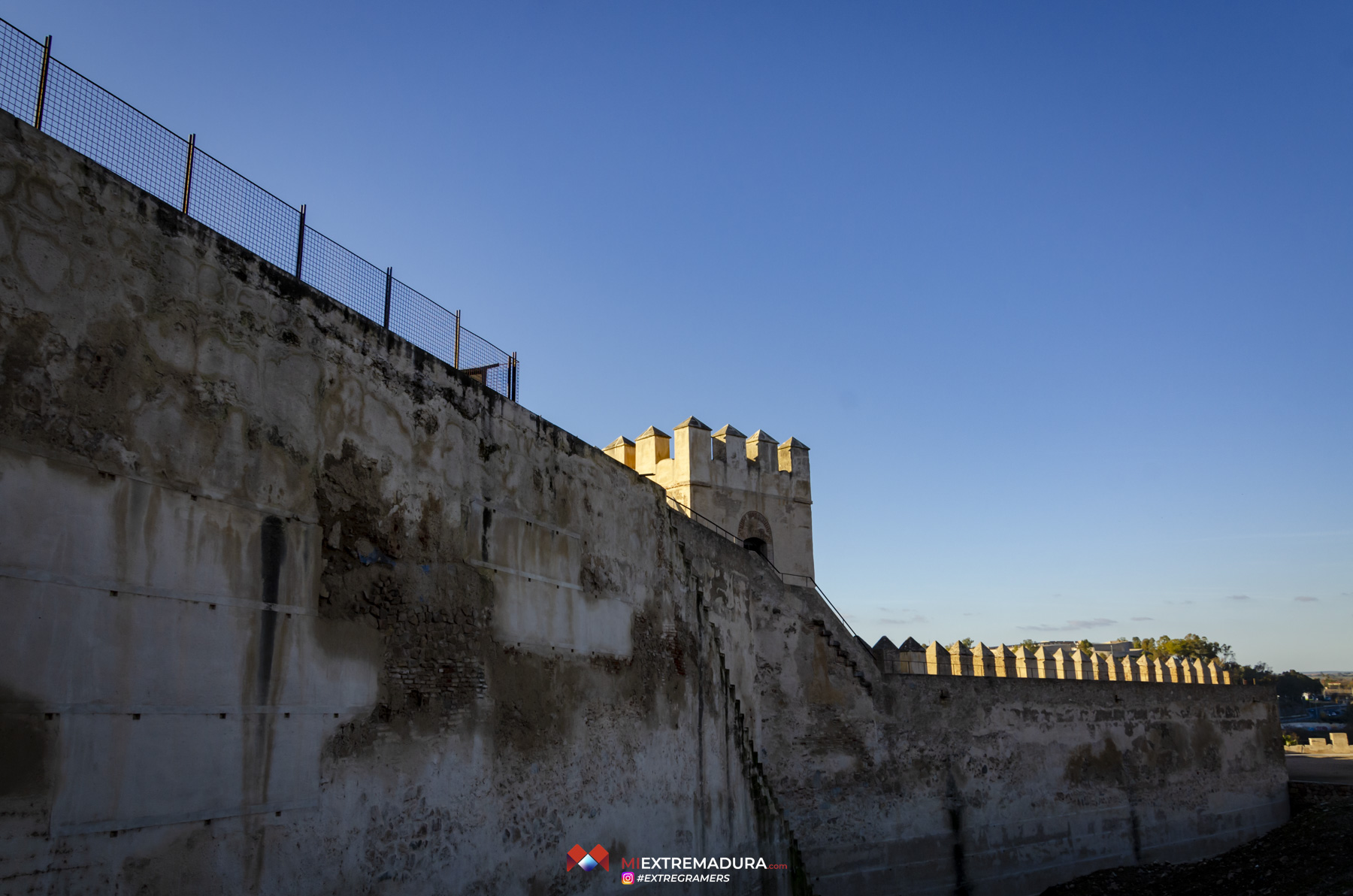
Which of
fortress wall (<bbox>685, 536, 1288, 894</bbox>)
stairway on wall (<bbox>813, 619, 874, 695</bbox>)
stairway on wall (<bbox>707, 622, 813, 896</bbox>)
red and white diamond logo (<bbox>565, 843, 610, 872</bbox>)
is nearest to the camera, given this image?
red and white diamond logo (<bbox>565, 843, 610, 872</bbox>)

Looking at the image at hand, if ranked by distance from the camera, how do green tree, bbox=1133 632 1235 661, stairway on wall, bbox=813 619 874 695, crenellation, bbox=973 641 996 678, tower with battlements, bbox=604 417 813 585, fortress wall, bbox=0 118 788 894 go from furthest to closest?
green tree, bbox=1133 632 1235 661 < tower with battlements, bbox=604 417 813 585 < crenellation, bbox=973 641 996 678 < stairway on wall, bbox=813 619 874 695 < fortress wall, bbox=0 118 788 894

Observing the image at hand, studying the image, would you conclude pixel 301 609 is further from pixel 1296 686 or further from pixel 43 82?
pixel 1296 686

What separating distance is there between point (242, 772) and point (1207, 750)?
1981 centimetres

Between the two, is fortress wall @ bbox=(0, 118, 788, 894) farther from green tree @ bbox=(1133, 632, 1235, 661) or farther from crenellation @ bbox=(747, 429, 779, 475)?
green tree @ bbox=(1133, 632, 1235, 661)

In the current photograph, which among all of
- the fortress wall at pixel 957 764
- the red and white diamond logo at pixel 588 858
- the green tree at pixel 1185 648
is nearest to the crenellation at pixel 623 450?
the fortress wall at pixel 957 764

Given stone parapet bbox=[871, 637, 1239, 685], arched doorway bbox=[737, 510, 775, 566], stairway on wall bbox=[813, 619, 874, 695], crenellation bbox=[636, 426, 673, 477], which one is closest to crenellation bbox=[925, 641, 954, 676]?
stone parapet bbox=[871, 637, 1239, 685]

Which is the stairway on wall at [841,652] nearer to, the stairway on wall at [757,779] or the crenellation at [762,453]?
the stairway on wall at [757,779]

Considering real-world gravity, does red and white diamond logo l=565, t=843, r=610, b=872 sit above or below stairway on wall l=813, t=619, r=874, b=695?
below

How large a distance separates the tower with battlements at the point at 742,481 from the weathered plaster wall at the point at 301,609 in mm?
5462

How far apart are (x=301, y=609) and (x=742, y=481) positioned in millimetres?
12589

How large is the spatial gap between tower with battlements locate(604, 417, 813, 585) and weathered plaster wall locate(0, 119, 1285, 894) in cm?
546

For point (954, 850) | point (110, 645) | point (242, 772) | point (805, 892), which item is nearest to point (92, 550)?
point (110, 645)

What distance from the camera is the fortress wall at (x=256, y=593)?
507 centimetres

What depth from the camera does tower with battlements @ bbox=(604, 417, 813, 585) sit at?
58.4 feet
